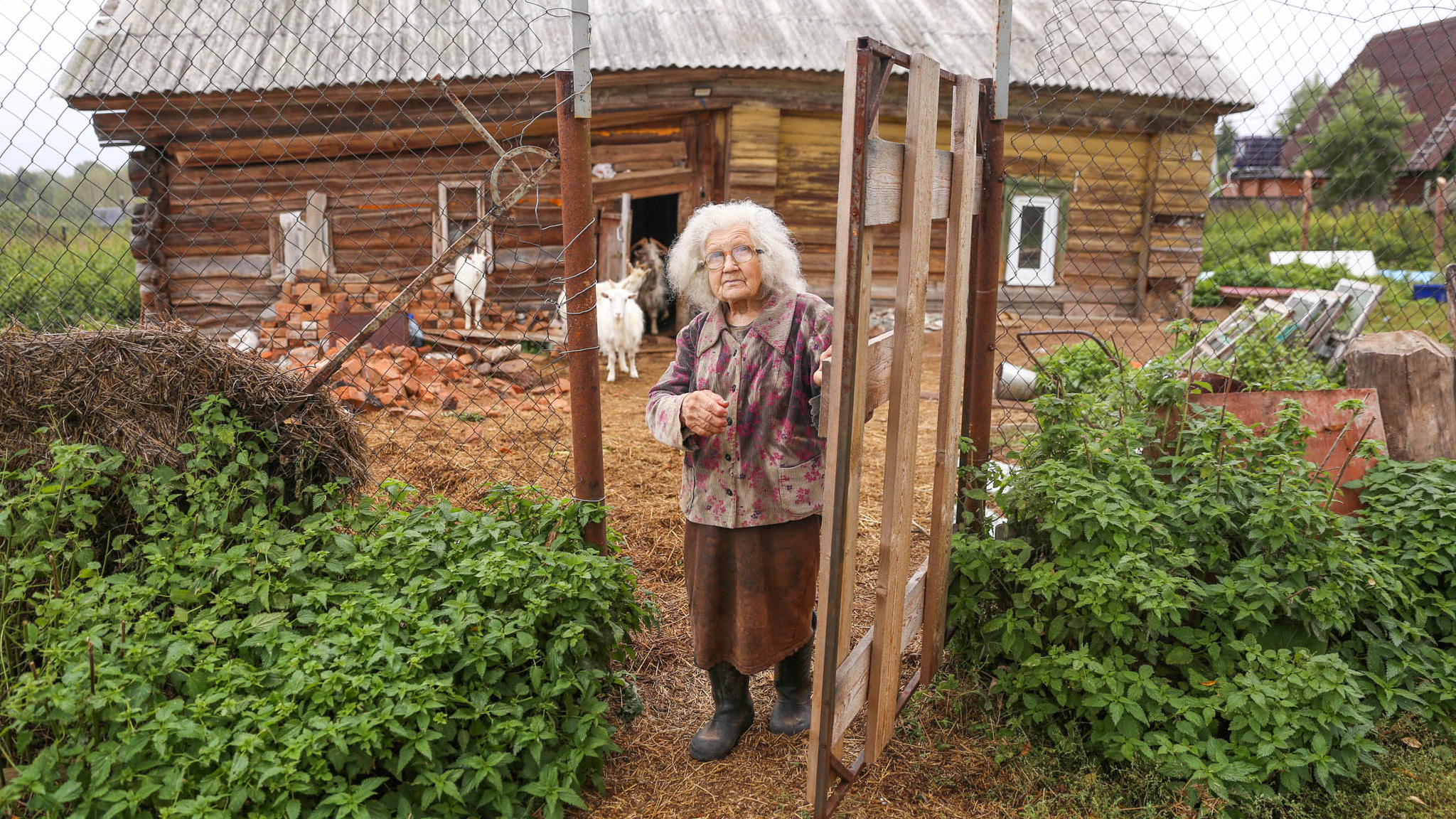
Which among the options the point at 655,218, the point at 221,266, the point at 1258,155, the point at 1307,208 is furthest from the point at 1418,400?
the point at 1258,155

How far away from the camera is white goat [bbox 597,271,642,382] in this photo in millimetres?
9414

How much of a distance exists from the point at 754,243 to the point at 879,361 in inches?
20.5

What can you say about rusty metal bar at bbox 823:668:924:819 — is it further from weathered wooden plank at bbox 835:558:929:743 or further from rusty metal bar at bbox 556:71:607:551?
rusty metal bar at bbox 556:71:607:551

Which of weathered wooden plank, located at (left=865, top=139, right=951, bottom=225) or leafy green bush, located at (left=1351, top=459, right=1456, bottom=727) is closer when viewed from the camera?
weathered wooden plank, located at (left=865, top=139, right=951, bottom=225)

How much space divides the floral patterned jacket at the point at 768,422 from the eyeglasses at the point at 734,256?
5.9 inches

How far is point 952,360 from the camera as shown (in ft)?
8.77

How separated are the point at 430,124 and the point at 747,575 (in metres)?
8.34

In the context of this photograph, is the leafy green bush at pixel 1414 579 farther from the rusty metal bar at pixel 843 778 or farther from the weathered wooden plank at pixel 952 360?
the rusty metal bar at pixel 843 778

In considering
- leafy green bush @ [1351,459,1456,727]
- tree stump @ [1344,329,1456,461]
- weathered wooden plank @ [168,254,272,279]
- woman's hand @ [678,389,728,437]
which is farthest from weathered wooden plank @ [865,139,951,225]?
weathered wooden plank @ [168,254,272,279]

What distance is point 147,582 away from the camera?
2.46m

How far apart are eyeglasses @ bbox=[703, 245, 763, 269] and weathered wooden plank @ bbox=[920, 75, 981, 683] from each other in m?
0.55

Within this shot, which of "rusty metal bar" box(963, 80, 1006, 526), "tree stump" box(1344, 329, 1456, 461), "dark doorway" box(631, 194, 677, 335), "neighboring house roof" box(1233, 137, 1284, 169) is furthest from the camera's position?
"neighboring house roof" box(1233, 137, 1284, 169)

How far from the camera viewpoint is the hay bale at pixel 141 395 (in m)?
2.82

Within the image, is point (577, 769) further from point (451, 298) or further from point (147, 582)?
point (451, 298)
